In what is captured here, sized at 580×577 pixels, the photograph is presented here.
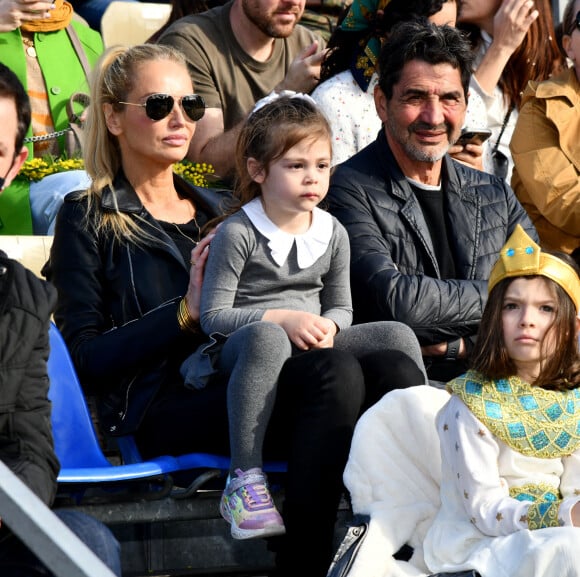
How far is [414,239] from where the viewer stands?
4.60 m

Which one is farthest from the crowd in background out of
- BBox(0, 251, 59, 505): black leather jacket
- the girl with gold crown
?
BBox(0, 251, 59, 505): black leather jacket

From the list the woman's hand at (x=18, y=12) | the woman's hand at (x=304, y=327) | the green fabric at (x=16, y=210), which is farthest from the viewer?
the woman's hand at (x=18, y=12)

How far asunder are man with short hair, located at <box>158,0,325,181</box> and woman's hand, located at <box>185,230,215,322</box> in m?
1.62

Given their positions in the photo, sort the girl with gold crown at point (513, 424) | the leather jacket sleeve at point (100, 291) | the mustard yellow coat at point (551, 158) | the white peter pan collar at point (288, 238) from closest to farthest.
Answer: the girl with gold crown at point (513, 424), the white peter pan collar at point (288, 238), the leather jacket sleeve at point (100, 291), the mustard yellow coat at point (551, 158)

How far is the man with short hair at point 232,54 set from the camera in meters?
5.86

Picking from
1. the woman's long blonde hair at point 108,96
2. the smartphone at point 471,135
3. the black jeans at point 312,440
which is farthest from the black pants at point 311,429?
the smartphone at point 471,135

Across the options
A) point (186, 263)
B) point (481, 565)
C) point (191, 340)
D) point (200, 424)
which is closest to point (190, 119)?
point (186, 263)

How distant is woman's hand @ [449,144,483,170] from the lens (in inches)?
213

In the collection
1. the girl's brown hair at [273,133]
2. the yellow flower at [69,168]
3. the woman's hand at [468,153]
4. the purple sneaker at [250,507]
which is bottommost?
the purple sneaker at [250,507]

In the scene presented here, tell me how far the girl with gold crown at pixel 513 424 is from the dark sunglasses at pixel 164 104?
1.46 metres

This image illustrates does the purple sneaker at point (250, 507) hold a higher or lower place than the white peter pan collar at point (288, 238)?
lower

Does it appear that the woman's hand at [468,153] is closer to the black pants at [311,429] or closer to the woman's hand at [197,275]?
the woman's hand at [197,275]

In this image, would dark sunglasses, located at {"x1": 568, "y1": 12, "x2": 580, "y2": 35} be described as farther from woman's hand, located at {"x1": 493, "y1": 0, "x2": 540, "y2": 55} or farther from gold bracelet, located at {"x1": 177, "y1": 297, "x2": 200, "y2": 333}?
gold bracelet, located at {"x1": 177, "y1": 297, "x2": 200, "y2": 333}

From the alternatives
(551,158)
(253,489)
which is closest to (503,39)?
(551,158)
